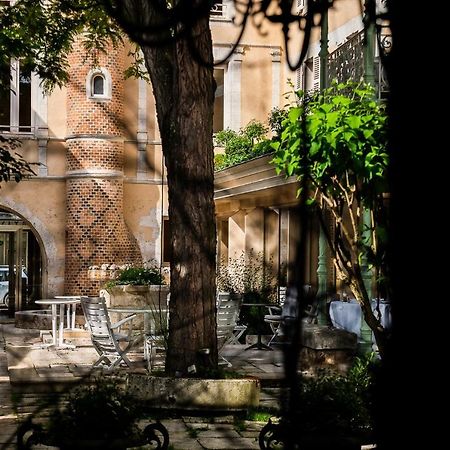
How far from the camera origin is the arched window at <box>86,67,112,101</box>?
69.0ft

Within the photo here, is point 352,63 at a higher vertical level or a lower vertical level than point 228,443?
higher

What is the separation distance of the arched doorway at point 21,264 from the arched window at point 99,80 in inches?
157

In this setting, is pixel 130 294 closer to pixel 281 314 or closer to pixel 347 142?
pixel 281 314

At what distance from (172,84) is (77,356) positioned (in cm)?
562

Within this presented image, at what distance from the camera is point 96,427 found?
478cm

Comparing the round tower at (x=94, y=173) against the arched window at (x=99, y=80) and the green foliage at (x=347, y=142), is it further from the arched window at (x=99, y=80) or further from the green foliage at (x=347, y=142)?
the green foliage at (x=347, y=142)

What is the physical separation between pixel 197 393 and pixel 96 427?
300cm

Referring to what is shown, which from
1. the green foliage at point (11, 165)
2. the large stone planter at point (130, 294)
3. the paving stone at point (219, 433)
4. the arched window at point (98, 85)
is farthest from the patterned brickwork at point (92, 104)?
the paving stone at point (219, 433)

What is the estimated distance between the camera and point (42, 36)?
12992mm

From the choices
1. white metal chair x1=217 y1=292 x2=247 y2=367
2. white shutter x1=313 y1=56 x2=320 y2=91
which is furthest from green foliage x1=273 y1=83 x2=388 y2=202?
white shutter x1=313 y1=56 x2=320 y2=91

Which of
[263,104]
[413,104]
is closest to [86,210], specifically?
[263,104]

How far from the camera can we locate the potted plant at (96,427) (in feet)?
15.1

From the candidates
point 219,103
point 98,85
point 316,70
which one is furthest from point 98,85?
point 316,70

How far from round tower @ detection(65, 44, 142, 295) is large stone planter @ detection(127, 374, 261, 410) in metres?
13.0
